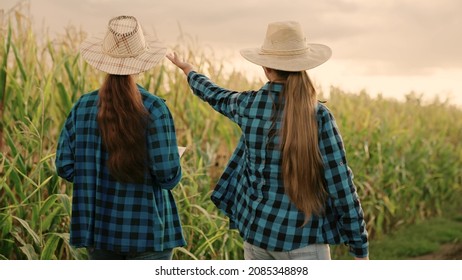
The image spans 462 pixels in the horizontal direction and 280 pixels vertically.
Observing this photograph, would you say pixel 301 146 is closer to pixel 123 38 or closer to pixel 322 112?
pixel 322 112

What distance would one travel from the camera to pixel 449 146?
7.33 m

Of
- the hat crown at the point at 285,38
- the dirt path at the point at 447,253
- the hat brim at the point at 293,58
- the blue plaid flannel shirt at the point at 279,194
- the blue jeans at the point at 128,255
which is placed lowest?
the dirt path at the point at 447,253

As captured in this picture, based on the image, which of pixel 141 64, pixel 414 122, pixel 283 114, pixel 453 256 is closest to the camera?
pixel 283 114

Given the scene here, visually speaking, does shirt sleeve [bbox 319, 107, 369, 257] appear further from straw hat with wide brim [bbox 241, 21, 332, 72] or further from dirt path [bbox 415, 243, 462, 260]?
dirt path [bbox 415, 243, 462, 260]

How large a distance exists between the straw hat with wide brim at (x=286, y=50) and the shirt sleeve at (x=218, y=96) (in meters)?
0.14

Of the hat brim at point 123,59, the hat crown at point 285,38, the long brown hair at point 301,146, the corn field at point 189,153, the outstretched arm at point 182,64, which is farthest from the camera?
the corn field at point 189,153

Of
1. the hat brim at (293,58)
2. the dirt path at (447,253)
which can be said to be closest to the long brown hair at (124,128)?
the hat brim at (293,58)

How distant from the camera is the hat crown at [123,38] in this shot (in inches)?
96.4

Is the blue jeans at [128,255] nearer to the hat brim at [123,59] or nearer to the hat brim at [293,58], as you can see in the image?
the hat brim at [123,59]

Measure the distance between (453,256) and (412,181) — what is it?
934mm

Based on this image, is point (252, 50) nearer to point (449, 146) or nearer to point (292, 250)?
point (292, 250)

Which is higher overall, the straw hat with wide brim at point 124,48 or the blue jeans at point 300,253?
the straw hat with wide brim at point 124,48

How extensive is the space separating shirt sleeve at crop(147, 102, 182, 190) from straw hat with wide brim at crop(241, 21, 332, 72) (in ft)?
1.25
